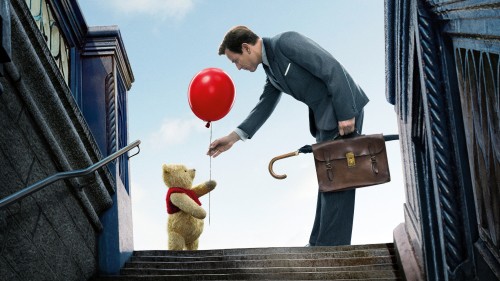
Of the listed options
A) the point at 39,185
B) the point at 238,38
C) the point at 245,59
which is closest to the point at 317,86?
the point at 245,59

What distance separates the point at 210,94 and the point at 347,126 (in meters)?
1.15

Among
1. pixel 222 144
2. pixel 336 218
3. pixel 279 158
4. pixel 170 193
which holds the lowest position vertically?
pixel 336 218

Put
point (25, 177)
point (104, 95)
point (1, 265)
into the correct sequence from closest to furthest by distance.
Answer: point (1, 265) < point (25, 177) < point (104, 95)

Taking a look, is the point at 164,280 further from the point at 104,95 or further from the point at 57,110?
the point at 104,95

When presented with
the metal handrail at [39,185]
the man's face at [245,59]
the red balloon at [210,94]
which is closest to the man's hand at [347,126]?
the man's face at [245,59]

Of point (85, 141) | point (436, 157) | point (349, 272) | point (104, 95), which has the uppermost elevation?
point (104, 95)

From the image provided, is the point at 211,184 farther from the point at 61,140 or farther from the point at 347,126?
the point at 61,140

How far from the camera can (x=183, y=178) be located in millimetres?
6570

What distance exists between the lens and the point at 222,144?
5.75 m

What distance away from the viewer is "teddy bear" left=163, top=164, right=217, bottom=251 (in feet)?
20.7

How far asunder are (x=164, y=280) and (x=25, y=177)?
1.07 meters

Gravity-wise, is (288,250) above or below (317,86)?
below

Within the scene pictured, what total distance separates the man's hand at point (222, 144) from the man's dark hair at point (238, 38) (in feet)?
2.22

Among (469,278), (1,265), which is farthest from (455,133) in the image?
(1,265)
